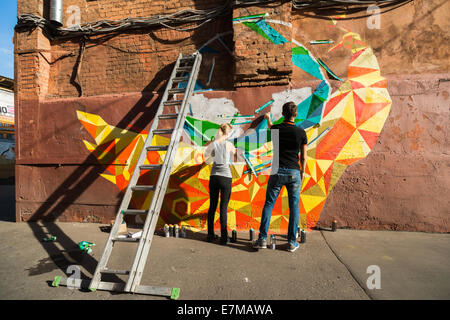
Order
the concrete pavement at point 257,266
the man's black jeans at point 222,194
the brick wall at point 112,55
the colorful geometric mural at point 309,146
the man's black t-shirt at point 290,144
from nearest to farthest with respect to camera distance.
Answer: the concrete pavement at point 257,266 < the man's black t-shirt at point 290,144 < the man's black jeans at point 222,194 < the colorful geometric mural at point 309,146 < the brick wall at point 112,55

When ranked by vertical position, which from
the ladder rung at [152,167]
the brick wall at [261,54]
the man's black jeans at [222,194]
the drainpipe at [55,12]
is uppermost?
the drainpipe at [55,12]

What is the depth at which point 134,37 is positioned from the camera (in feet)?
14.8

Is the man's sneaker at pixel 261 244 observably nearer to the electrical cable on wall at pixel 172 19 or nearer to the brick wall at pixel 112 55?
the brick wall at pixel 112 55

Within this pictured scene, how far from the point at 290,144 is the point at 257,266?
5.27 feet

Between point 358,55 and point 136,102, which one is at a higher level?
point 358,55

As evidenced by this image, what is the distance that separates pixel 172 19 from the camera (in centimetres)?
432

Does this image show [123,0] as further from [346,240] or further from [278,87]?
[346,240]

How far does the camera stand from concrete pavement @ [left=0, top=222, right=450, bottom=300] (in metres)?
2.17

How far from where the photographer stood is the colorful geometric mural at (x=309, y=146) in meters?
3.81

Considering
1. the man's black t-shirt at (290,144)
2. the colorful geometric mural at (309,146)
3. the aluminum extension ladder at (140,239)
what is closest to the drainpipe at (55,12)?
the aluminum extension ladder at (140,239)

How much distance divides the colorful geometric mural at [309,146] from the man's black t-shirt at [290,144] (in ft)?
2.46

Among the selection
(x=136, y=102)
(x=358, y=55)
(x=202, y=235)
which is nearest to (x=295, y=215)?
(x=202, y=235)

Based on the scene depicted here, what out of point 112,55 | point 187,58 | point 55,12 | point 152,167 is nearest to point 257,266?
point 152,167

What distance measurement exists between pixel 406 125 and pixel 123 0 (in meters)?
5.67
